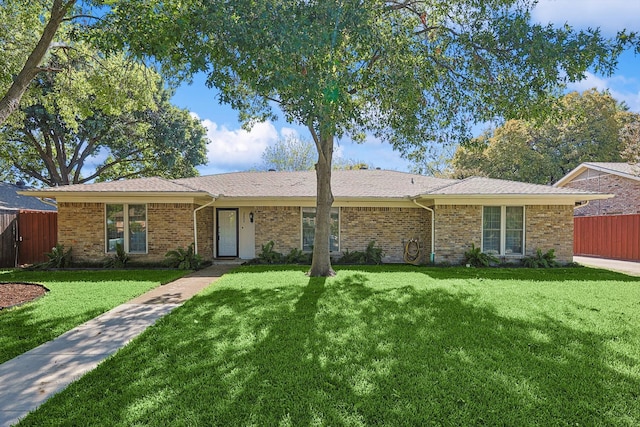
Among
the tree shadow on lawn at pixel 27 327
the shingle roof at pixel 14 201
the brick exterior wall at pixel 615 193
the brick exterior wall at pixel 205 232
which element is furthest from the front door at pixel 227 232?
the brick exterior wall at pixel 615 193

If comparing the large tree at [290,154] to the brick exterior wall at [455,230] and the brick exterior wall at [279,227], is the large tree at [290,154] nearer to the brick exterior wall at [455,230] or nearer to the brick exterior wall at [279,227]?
the brick exterior wall at [279,227]

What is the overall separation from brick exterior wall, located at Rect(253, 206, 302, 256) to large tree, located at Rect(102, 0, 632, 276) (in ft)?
16.7

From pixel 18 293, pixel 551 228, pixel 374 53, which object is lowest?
pixel 18 293

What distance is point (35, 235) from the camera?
1308cm

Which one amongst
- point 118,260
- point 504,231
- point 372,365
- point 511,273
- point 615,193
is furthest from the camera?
point 615,193

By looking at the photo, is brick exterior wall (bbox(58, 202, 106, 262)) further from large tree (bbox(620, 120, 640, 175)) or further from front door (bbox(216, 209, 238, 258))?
large tree (bbox(620, 120, 640, 175))

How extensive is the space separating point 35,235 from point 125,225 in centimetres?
395

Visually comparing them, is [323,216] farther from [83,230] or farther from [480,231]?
[83,230]

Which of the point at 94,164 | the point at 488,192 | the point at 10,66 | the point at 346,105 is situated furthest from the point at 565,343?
the point at 94,164

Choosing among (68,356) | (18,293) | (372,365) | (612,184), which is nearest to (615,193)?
(612,184)

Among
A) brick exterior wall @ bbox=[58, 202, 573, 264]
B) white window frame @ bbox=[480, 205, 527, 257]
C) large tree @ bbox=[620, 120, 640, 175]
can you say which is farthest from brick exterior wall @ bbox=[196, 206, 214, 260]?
large tree @ bbox=[620, 120, 640, 175]

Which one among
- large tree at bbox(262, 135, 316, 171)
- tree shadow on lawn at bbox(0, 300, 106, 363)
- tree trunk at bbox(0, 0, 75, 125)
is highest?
large tree at bbox(262, 135, 316, 171)

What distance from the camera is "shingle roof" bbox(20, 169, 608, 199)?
460 inches

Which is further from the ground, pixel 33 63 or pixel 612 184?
pixel 33 63
